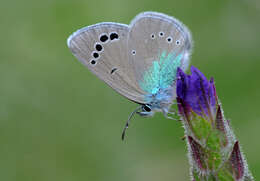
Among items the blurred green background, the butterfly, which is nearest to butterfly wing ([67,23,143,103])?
the butterfly

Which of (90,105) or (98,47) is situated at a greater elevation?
(90,105)

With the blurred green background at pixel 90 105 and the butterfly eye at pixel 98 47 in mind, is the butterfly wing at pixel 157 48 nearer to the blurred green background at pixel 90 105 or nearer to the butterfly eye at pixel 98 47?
the butterfly eye at pixel 98 47

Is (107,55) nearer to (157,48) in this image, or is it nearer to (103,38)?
(103,38)

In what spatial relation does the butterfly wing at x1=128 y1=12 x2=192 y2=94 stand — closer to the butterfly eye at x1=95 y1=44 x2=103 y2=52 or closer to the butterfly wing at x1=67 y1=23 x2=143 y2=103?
the butterfly wing at x1=67 y1=23 x2=143 y2=103

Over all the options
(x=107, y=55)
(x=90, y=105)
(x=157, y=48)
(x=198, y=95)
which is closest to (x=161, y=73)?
(x=157, y=48)

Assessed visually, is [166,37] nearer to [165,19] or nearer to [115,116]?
[165,19]

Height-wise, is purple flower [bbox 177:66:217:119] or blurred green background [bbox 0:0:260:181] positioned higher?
blurred green background [bbox 0:0:260:181]
